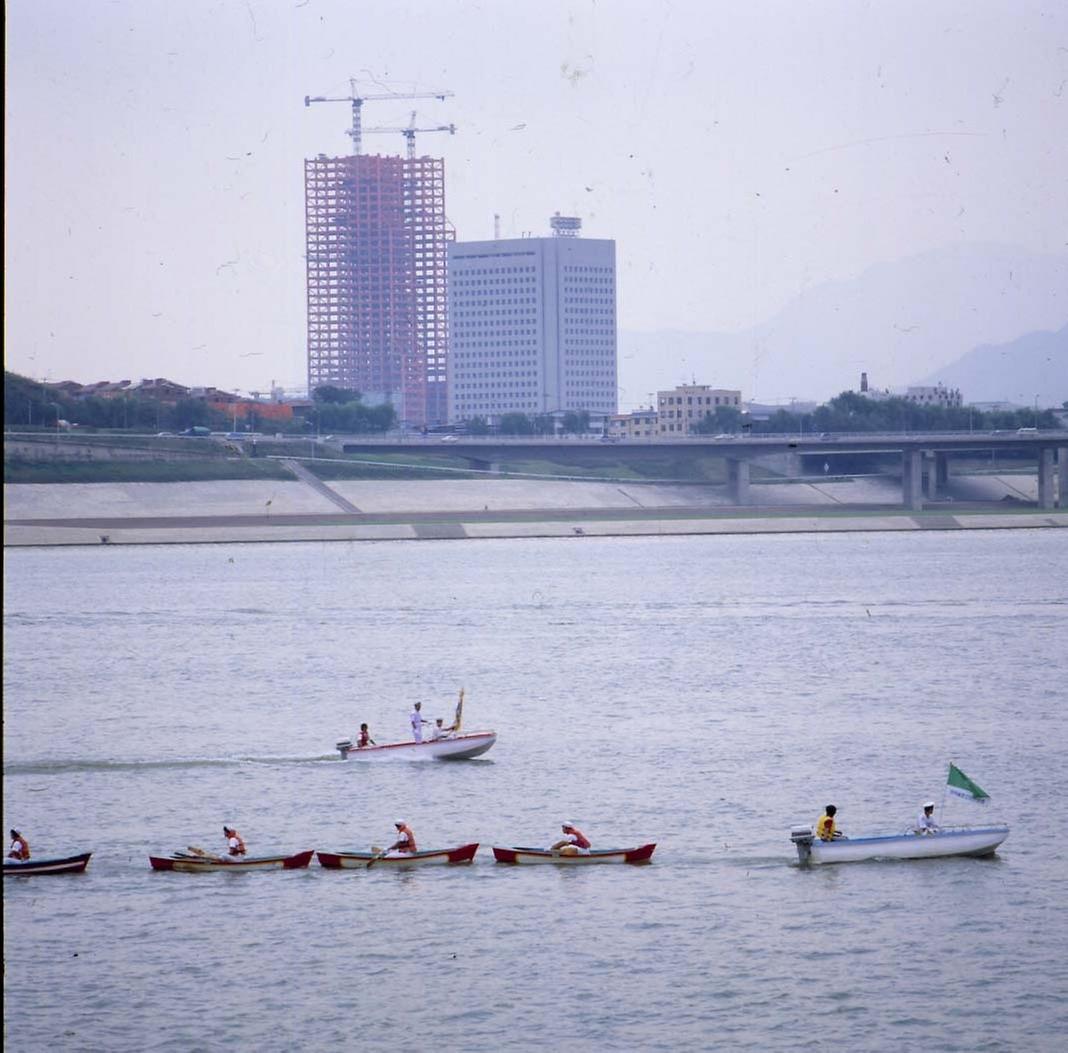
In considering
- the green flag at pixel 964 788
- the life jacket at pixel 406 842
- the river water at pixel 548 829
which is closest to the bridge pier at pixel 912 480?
the river water at pixel 548 829

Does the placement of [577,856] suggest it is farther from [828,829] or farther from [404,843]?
[828,829]

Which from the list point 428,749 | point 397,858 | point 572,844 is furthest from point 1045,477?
point 397,858

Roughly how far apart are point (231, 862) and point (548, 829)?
286 inches

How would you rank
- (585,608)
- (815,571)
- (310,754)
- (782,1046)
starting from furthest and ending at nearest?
(815,571) → (585,608) → (310,754) → (782,1046)

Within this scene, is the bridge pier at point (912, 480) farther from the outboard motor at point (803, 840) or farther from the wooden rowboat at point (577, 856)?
the wooden rowboat at point (577, 856)

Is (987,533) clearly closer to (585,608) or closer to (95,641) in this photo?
(585,608)

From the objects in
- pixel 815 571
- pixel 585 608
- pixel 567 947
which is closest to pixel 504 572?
pixel 815 571

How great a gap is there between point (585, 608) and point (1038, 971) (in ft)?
245

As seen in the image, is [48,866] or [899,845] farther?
[48,866]

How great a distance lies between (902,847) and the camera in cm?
3238

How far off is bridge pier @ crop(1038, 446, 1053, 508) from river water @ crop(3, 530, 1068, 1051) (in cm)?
9243

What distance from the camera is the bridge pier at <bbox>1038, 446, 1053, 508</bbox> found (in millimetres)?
175625

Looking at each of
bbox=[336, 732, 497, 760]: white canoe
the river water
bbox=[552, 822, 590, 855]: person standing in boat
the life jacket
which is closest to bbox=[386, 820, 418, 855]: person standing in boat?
the life jacket

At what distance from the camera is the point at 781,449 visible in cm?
17612
